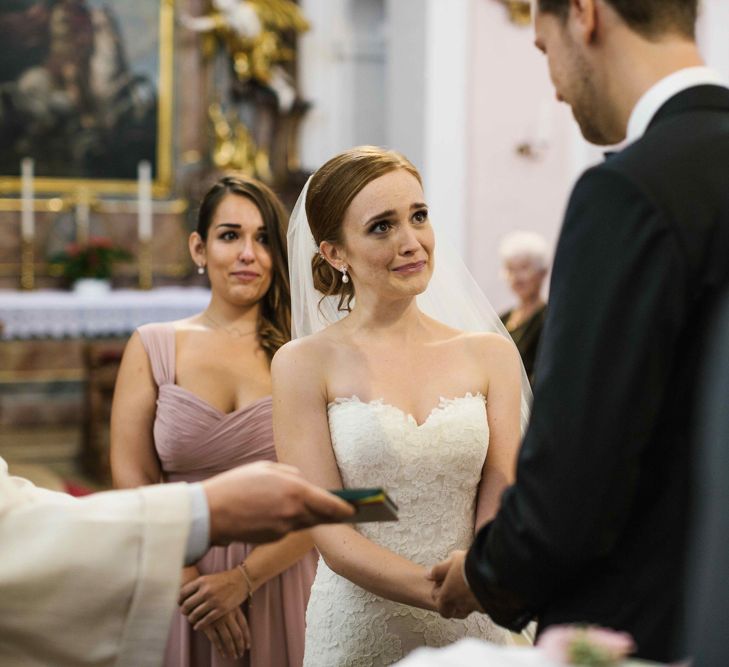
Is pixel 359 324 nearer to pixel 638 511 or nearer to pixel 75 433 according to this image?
pixel 638 511

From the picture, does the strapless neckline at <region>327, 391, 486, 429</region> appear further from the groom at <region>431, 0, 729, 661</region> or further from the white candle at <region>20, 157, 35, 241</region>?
the white candle at <region>20, 157, 35, 241</region>

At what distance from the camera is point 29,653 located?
1.88 metres

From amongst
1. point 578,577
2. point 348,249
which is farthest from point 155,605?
point 348,249

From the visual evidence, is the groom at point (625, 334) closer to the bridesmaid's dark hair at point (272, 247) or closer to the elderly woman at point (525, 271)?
the bridesmaid's dark hair at point (272, 247)

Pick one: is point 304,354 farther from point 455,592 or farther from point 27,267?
point 27,267

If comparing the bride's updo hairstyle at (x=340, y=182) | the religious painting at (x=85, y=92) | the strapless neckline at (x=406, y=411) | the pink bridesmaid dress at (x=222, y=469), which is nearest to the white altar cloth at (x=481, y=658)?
the strapless neckline at (x=406, y=411)

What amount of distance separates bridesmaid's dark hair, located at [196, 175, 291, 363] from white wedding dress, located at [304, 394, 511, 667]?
76 centimetres

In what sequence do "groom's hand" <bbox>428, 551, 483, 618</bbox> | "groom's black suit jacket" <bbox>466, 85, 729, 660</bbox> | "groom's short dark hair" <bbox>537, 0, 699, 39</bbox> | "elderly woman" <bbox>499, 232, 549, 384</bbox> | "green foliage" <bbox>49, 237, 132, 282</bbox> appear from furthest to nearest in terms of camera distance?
"green foliage" <bbox>49, 237, 132, 282</bbox> → "elderly woman" <bbox>499, 232, 549, 384</bbox> → "groom's hand" <bbox>428, 551, 483, 618</bbox> → "groom's short dark hair" <bbox>537, 0, 699, 39</bbox> → "groom's black suit jacket" <bbox>466, 85, 729, 660</bbox>

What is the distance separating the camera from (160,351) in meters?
3.29

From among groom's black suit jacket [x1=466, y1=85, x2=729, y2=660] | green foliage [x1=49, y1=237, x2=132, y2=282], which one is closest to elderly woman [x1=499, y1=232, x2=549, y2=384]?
green foliage [x1=49, y1=237, x2=132, y2=282]

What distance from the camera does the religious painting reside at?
962 centimetres

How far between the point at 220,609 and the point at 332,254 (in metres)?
1.03

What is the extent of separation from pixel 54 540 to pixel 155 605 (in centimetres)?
21

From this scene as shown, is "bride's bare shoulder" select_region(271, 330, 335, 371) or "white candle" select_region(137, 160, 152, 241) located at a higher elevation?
"white candle" select_region(137, 160, 152, 241)
